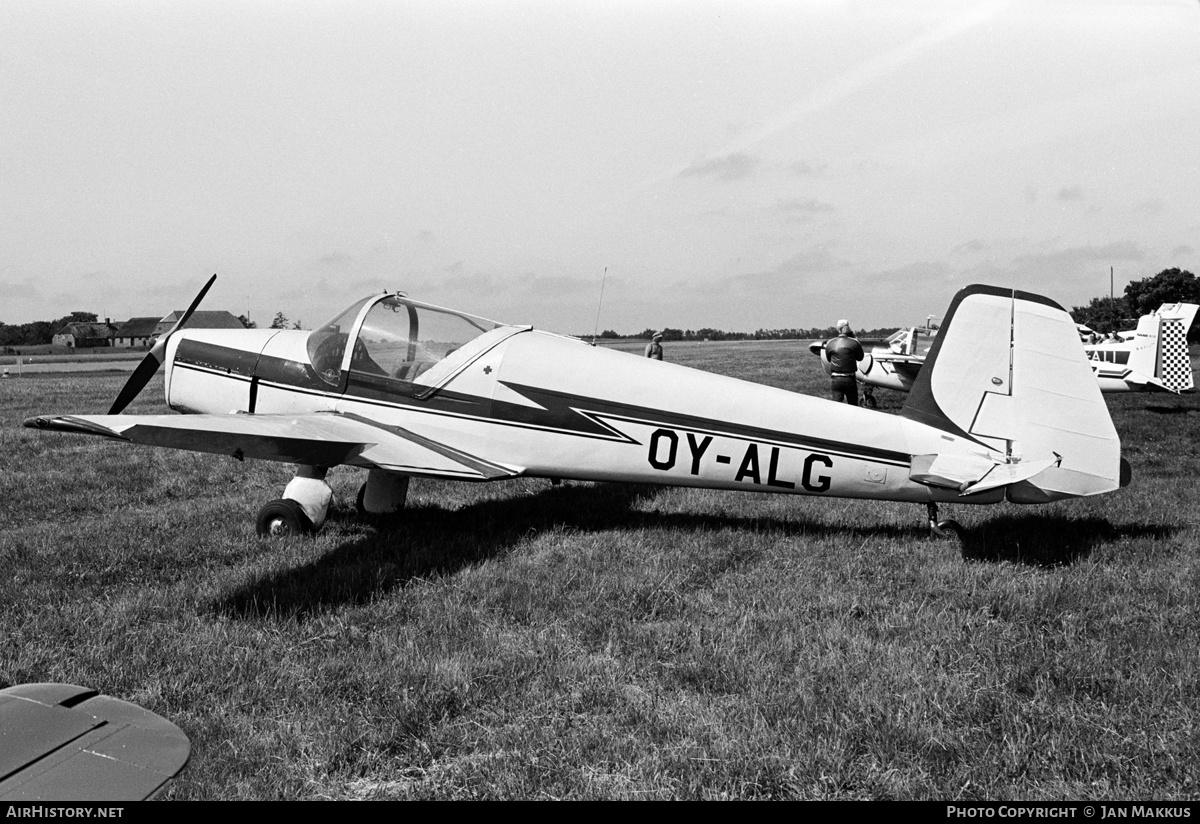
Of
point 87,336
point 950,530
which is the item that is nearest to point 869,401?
point 950,530

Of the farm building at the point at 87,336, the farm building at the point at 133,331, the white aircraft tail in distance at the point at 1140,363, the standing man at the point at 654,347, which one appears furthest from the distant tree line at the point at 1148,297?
the farm building at the point at 87,336

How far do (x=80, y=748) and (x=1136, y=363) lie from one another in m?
19.2

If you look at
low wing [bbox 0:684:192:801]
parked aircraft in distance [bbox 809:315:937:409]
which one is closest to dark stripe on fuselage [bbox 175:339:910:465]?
low wing [bbox 0:684:192:801]

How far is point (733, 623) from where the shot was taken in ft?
13.8

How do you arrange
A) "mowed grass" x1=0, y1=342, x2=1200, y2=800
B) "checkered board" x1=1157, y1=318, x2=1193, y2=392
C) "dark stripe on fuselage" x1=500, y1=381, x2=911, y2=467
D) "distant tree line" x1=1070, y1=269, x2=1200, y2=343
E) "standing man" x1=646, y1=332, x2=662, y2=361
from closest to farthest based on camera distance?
1. "mowed grass" x1=0, y1=342, x2=1200, y2=800
2. "dark stripe on fuselage" x1=500, y1=381, x2=911, y2=467
3. "standing man" x1=646, y1=332, x2=662, y2=361
4. "checkered board" x1=1157, y1=318, x2=1193, y2=392
5. "distant tree line" x1=1070, y1=269, x2=1200, y2=343

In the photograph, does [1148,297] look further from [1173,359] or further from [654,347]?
[654,347]

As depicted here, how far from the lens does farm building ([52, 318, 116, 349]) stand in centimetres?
8781

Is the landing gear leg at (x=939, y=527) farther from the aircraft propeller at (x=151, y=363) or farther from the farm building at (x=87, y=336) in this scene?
the farm building at (x=87, y=336)

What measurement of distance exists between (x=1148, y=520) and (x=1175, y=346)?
42.4ft

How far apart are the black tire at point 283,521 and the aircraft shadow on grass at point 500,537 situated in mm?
397

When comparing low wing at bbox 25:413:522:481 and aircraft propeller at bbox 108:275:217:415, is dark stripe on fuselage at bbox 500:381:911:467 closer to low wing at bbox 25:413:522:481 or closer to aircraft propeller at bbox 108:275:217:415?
low wing at bbox 25:413:522:481

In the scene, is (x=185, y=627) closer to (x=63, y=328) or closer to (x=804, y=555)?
(x=804, y=555)

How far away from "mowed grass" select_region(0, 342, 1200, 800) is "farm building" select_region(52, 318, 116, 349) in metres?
95.0

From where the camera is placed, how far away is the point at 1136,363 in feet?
54.3
